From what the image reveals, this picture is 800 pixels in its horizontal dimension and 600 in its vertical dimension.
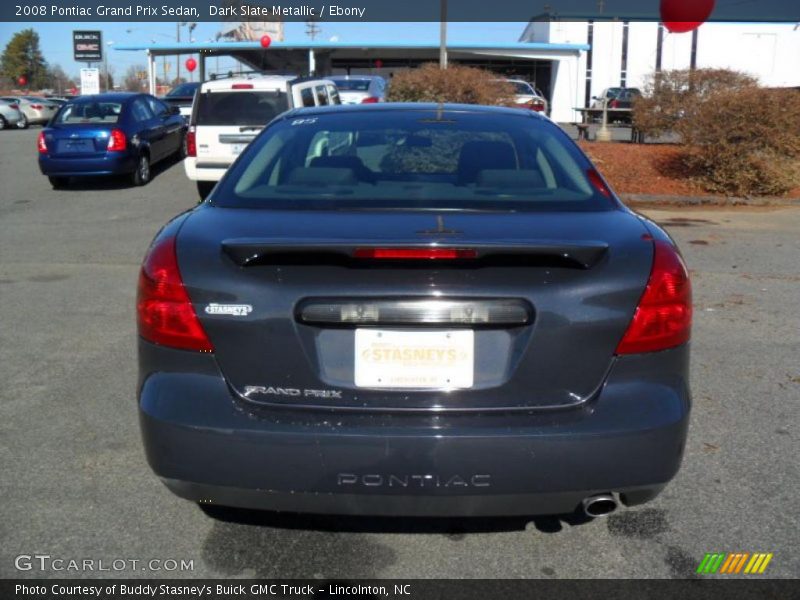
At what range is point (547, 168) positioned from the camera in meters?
3.72

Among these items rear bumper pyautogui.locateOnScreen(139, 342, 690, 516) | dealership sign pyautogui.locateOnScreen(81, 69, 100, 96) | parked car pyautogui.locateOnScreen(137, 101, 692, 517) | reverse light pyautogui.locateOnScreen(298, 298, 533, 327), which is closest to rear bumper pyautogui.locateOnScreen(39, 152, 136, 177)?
parked car pyautogui.locateOnScreen(137, 101, 692, 517)

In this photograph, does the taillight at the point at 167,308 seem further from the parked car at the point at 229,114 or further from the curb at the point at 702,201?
the curb at the point at 702,201

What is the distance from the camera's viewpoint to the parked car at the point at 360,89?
1889 centimetres

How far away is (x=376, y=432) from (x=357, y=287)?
45 centimetres

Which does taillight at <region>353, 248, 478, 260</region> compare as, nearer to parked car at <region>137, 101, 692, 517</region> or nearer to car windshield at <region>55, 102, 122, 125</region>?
parked car at <region>137, 101, 692, 517</region>

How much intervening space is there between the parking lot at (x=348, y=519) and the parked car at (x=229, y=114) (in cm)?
576

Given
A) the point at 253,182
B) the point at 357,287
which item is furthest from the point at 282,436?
the point at 253,182

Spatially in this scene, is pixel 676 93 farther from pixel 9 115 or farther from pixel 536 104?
pixel 9 115

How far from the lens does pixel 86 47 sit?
47.0 metres

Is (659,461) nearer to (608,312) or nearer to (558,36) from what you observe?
(608,312)

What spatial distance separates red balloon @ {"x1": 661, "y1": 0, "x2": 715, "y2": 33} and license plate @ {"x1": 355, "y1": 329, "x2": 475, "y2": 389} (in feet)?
53.5

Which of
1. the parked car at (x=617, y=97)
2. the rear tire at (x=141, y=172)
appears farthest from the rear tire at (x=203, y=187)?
the parked car at (x=617, y=97)

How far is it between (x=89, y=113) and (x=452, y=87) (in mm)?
6864

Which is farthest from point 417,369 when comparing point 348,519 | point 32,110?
point 32,110
